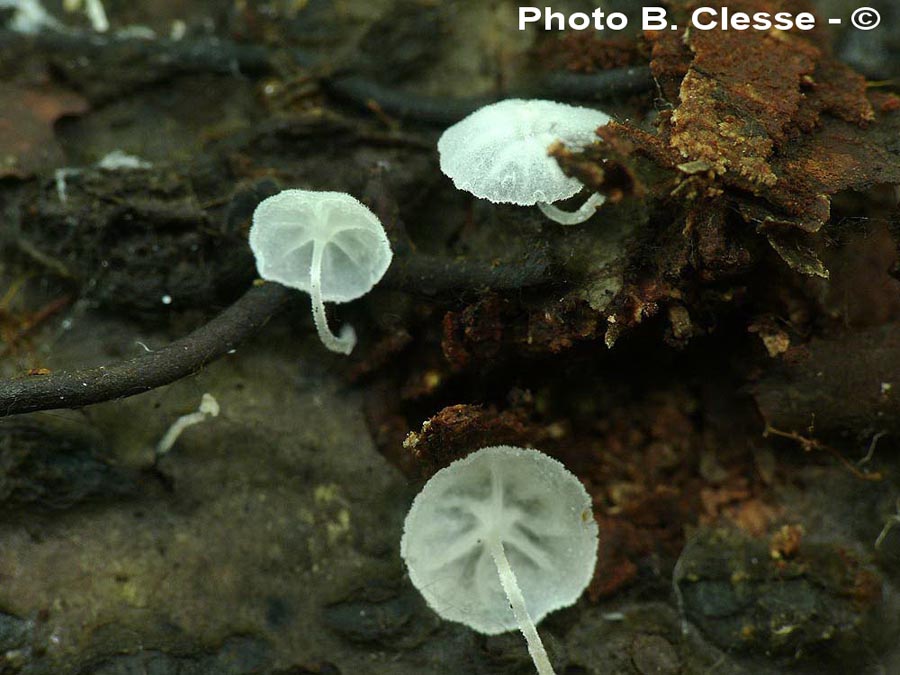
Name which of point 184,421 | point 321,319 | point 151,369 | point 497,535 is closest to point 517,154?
point 321,319

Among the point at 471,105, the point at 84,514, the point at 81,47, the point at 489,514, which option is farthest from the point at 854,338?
the point at 81,47

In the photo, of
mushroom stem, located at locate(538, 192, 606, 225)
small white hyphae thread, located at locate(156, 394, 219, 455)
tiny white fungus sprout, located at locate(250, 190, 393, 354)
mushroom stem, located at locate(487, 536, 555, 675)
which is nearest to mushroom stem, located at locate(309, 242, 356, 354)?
tiny white fungus sprout, located at locate(250, 190, 393, 354)

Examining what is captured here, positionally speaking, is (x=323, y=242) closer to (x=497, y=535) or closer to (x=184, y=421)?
(x=184, y=421)

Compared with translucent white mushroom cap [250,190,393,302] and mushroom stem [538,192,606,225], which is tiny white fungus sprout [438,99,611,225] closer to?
mushroom stem [538,192,606,225]

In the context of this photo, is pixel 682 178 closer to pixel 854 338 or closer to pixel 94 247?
pixel 854 338

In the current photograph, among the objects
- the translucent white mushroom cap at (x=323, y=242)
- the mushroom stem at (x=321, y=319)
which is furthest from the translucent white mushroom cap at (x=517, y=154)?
the mushroom stem at (x=321, y=319)
